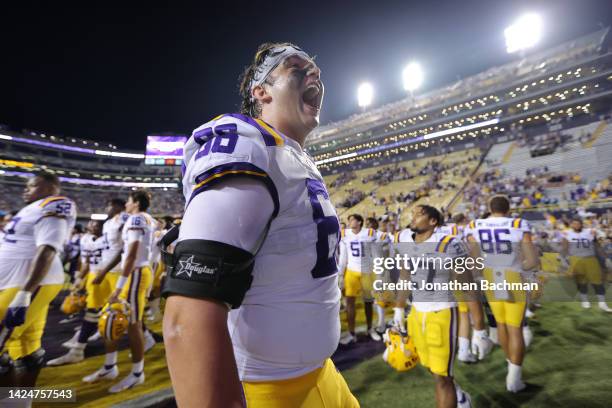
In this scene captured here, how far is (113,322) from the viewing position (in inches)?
150

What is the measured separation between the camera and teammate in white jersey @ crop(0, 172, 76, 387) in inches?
125

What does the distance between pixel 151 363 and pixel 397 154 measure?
37600mm

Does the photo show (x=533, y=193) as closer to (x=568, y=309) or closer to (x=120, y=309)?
(x=568, y=309)

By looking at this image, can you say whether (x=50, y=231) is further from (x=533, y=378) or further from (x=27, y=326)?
(x=533, y=378)

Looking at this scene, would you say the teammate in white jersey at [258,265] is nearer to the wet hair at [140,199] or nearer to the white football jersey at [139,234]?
the white football jersey at [139,234]

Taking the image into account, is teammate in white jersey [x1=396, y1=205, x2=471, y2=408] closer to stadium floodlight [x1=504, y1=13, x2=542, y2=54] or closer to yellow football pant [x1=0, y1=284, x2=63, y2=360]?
yellow football pant [x1=0, y1=284, x2=63, y2=360]

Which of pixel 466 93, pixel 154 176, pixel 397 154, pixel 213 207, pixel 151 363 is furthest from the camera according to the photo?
pixel 154 176

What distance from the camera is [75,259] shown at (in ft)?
34.9

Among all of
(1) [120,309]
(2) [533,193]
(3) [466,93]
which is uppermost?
(3) [466,93]

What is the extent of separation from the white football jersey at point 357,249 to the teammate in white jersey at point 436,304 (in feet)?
8.98

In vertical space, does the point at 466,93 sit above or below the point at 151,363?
above

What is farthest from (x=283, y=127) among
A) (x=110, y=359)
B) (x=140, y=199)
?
(x=110, y=359)

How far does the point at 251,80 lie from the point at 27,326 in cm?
390

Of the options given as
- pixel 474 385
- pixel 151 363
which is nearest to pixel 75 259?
pixel 151 363
